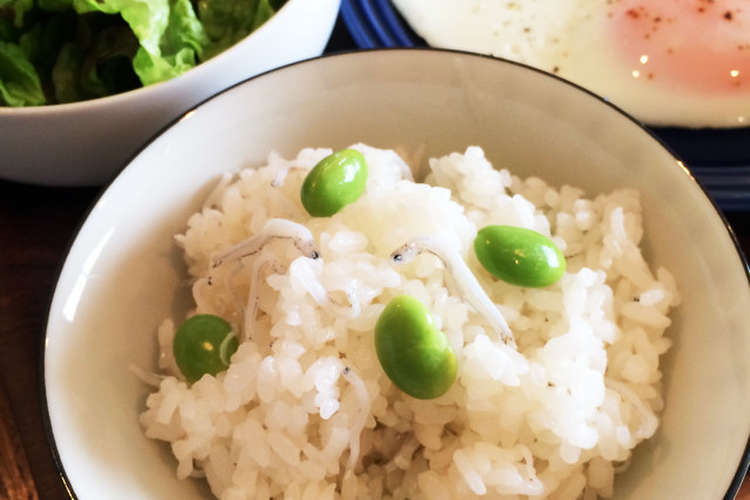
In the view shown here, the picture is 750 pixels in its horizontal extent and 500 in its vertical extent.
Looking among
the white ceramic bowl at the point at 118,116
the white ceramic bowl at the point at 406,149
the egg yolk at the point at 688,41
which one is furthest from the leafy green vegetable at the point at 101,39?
the egg yolk at the point at 688,41

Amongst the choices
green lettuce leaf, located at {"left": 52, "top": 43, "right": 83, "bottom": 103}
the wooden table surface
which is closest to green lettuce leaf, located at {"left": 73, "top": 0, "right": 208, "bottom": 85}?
green lettuce leaf, located at {"left": 52, "top": 43, "right": 83, "bottom": 103}

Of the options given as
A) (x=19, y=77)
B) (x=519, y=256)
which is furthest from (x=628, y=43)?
(x=19, y=77)

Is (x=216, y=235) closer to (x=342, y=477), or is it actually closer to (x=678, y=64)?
(x=342, y=477)

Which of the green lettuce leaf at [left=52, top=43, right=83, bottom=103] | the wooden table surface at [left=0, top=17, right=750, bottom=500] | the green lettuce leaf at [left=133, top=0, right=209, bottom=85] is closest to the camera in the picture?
the wooden table surface at [left=0, top=17, right=750, bottom=500]

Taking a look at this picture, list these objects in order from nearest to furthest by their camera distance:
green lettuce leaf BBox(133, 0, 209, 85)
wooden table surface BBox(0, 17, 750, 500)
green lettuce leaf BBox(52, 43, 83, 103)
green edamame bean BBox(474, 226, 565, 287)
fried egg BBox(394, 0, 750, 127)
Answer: green edamame bean BBox(474, 226, 565, 287), wooden table surface BBox(0, 17, 750, 500), green lettuce leaf BBox(133, 0, 209, 85), green lettuce leaf BBox(52, 43, 83, 103), fried egg BBox(394, 0, 750, 127)

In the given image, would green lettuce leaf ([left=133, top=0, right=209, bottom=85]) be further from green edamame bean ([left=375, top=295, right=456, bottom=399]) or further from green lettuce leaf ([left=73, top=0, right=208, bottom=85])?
green edamame bean ([left=375, top=295, right=456, bottom=399])

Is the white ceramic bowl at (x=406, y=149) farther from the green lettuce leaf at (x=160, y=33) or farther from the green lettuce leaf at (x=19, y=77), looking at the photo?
the green lettuce leaf at (x=19, y=77)

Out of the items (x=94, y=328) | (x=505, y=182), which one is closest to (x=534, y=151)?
(x=505, y=182)
